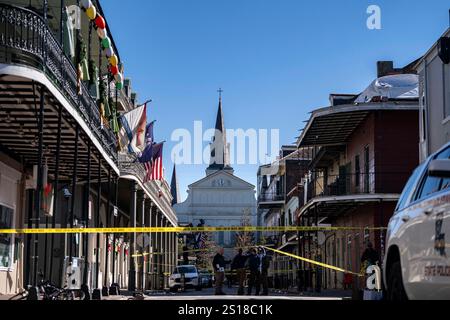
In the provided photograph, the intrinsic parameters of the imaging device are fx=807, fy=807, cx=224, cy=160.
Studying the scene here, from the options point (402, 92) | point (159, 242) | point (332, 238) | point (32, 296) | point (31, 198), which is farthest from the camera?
point (159, 242)

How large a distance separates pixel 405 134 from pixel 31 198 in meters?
14.9

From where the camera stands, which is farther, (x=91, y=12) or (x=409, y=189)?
(x=91, y=12)

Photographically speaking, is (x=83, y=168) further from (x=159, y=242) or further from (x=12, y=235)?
(x=159, y=242)

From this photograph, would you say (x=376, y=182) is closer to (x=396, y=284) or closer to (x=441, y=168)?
(x=396, y=284)

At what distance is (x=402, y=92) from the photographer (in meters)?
34.1

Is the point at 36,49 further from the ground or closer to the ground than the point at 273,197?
closer to the ground

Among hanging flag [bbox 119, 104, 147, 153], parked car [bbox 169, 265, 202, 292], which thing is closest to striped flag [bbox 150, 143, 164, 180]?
hanging flag [bbox 119, 104, 147, 153]

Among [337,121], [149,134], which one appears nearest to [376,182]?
[337,121]

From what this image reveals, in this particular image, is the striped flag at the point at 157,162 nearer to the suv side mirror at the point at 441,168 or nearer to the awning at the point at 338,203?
the awning at the point at 338,203

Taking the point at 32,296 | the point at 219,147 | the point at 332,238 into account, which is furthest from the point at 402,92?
the point at 219,147

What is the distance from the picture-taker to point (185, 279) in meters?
42.8

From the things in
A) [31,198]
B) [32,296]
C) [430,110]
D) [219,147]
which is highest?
[219,147]

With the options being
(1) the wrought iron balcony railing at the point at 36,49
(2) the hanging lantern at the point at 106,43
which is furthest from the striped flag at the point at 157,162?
(1) the wrought iron balcony railing at the point at 36,49

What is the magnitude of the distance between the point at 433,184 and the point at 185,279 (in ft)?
116
